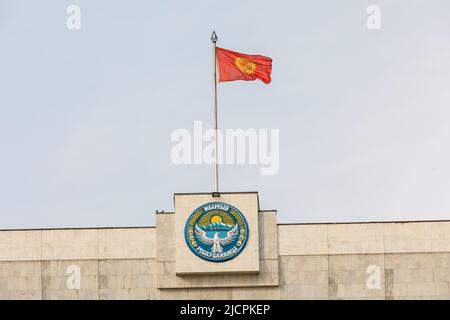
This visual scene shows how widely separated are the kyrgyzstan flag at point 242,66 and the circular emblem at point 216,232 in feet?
24.8

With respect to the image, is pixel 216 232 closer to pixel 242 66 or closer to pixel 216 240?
pixel 216 240

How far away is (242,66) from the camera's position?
101875 mm

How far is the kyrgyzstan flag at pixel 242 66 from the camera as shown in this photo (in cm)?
10169

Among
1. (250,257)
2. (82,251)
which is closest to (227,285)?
(250,257)

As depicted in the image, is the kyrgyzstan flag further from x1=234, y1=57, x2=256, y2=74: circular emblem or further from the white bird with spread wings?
the white bird with spread wings

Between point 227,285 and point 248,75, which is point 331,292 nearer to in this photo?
point 227,285

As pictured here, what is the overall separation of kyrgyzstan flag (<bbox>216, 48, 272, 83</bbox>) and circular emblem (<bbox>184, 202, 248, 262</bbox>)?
24.8ft

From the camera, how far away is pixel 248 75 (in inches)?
4006

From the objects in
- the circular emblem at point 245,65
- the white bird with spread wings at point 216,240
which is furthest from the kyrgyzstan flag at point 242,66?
the white bird with spread wings at point 216,240

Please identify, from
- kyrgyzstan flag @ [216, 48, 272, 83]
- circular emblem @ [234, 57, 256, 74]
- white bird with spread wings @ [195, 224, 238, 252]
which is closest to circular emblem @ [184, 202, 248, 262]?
white bird with spread wings @ [195, 224, 238, 252]

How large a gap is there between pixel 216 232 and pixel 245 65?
9.85 metres

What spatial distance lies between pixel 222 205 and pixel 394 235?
998 centimetres

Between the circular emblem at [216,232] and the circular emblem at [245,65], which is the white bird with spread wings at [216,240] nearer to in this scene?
the circular emblem at [216,232]

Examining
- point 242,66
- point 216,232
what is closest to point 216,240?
point 216,232
